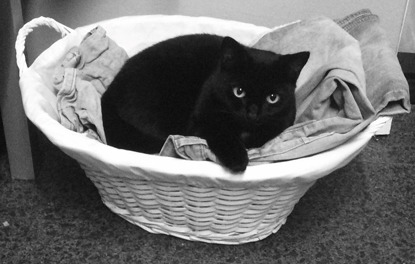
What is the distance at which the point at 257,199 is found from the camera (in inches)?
36.6

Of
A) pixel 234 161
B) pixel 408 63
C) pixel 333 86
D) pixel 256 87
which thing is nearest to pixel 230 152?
pixel 234 161

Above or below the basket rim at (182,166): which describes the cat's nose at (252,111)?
above

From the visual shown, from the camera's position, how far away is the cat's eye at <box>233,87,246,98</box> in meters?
0.92

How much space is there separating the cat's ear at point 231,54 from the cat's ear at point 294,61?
0.08 metres

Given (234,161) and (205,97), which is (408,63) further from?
(234,161)

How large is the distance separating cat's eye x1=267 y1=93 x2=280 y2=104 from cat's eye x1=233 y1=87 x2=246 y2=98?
0.16 ft

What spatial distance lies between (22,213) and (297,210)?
0.61 meters

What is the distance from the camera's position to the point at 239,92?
923mm

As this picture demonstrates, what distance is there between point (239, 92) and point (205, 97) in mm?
85

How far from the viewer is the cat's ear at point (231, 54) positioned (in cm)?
91

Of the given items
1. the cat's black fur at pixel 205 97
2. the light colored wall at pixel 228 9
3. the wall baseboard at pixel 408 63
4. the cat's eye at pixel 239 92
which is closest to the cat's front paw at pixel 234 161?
the cat's black fur at pixel 205 97

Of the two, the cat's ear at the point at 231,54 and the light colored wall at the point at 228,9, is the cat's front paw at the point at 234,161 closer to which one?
the cat's ear at the point at 231,54

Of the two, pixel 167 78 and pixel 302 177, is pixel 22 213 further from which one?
pixel 302 177

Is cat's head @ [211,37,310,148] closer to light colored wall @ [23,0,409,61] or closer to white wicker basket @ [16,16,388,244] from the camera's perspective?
white wicker basket @ [16,16,388,244]
